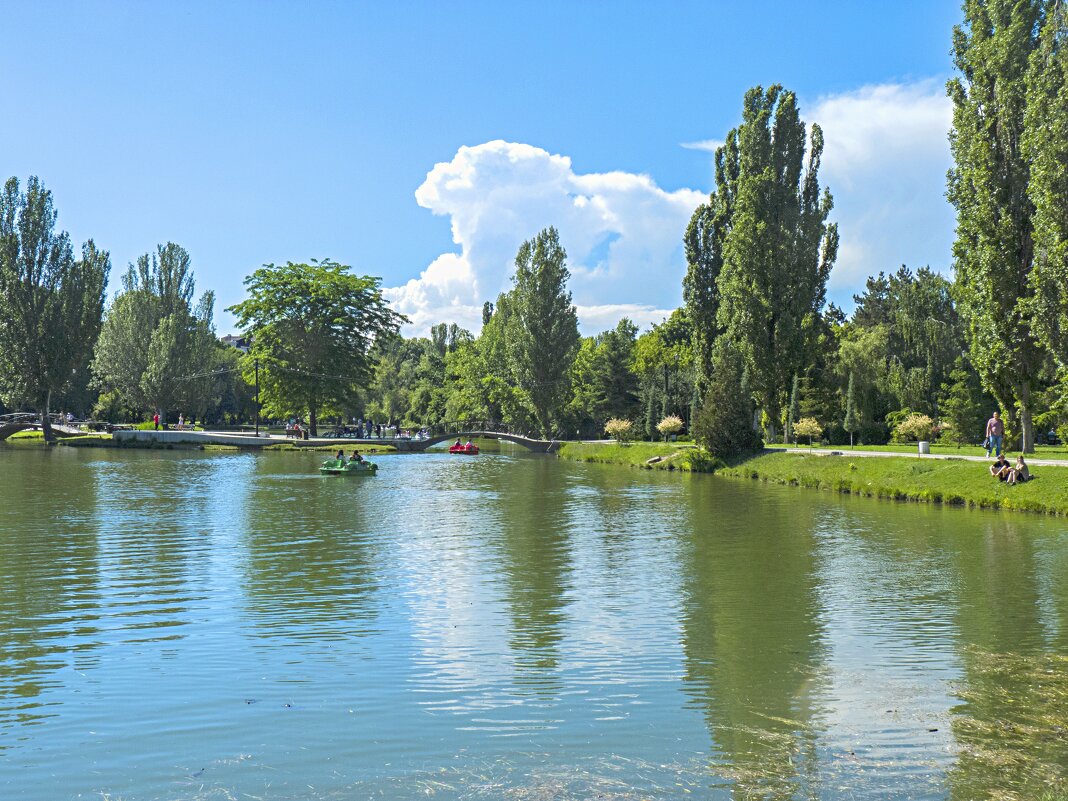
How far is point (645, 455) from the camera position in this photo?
228ft

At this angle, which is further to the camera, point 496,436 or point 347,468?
point 496,436

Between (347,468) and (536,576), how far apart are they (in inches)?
1546

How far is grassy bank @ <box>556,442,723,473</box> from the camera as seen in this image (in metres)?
60.8

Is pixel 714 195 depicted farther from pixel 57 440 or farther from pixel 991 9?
pixel 57 440

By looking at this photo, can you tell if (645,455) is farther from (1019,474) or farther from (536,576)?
(536,576)

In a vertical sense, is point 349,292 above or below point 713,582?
above

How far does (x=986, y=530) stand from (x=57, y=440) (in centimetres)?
9174

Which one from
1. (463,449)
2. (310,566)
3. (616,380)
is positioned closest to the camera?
(310,566)

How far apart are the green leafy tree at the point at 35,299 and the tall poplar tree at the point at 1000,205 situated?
8154 centimetres

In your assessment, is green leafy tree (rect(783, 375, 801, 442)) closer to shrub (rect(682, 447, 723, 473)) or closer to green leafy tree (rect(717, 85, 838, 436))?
green leafy tree (rect(717, 85, 838, 436))

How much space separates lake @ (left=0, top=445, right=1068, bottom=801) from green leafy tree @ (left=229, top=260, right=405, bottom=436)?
206ft

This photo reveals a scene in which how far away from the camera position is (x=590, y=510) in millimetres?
37312

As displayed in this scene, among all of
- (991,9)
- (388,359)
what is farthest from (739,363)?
(388,359)

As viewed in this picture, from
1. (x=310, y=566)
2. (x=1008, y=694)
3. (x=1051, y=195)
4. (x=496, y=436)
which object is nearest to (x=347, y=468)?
(x=310, y=566)
